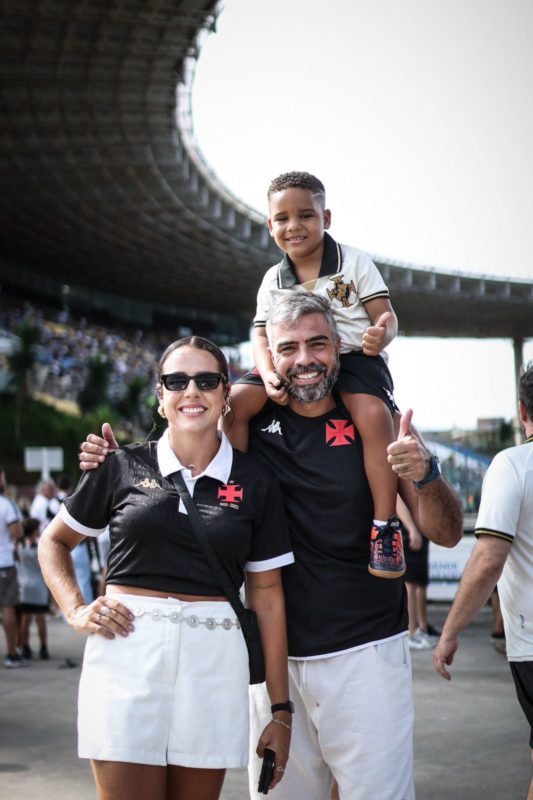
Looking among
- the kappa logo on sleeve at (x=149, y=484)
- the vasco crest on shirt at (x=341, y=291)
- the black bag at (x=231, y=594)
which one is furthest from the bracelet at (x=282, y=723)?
the vasco crest on shirt at (x=341, y=291)

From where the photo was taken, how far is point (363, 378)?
3.43 meters

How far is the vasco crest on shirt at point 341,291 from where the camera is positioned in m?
3.71

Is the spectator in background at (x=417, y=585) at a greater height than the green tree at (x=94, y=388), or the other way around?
the green tree at (x=94, y=388)

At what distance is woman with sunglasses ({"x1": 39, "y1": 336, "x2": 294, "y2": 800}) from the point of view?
112 inches

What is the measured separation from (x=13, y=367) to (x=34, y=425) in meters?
2.16

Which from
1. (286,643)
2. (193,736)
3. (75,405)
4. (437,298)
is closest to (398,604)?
(286,643)

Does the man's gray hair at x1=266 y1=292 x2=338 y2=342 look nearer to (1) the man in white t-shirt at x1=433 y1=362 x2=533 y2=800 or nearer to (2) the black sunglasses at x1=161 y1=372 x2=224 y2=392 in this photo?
(2) the black sunglasses at x1=161 y1=372 x2=224 y2=392

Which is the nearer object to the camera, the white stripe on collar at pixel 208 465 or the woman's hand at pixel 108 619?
the woman's hand at pixel 108 619

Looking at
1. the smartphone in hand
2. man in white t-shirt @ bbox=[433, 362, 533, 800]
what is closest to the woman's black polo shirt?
the smartphone in hand

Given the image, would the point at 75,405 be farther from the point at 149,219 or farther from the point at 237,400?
the point at 237,400

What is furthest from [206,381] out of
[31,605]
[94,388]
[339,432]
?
[94,388]

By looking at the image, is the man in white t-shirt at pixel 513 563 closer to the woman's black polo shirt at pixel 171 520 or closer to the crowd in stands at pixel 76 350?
the woman's black polo shirt at pixel 171 520

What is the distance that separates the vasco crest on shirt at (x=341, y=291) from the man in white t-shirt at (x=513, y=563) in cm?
91

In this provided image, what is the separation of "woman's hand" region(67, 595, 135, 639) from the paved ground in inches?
124
